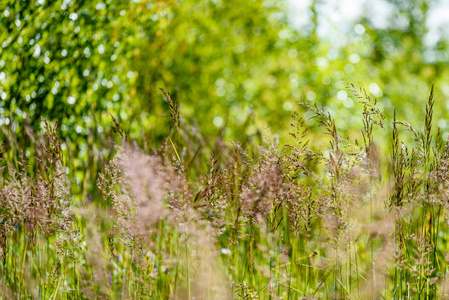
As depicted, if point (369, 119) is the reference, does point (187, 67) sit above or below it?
above

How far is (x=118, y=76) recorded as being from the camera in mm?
3920

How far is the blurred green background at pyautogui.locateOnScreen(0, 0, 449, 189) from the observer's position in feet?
10.9

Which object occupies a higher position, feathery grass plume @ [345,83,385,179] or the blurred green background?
the blurred green background

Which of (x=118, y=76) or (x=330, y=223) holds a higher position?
(x=118, y=76)

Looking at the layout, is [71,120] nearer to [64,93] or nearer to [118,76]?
[64,93]

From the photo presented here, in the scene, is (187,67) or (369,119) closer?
(369,119)

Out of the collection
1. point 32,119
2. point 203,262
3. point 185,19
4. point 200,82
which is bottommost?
point 203,262

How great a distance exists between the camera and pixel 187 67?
6293 mm

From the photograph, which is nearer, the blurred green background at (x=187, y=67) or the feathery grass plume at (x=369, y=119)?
the feathery grass plume at (x=369, y=119)

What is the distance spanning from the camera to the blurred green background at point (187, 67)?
10.9 feet

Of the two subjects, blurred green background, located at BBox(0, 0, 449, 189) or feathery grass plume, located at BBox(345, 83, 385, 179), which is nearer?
feathery grass plume, located at BBox(345, 83, 385, 179)

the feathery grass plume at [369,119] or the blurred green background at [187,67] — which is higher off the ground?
the blurred green background at [187,67]

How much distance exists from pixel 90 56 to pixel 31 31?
49 cm

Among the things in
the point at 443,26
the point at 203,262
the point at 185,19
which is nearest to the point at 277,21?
the point at 185,19
